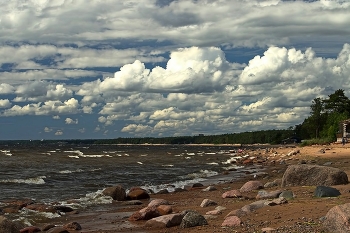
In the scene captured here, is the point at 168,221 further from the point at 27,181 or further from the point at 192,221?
the point at 27,181

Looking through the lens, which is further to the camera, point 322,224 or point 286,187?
point 286,187

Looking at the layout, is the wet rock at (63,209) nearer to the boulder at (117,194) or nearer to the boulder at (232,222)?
the boulder at (117,194)

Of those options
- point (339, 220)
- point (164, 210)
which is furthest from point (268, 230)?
point (164, 210)

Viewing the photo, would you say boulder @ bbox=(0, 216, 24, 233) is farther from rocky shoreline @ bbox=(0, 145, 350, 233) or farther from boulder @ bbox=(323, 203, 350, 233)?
boulder @ bbox=(323, 203, 350, 233)

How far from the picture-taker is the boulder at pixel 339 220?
8.78m

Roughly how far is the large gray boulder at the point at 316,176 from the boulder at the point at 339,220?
8.53 meters

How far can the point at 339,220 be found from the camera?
350 inches

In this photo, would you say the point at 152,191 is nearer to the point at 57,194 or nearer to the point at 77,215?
the point at 57,194

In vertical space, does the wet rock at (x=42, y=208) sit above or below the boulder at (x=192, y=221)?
below

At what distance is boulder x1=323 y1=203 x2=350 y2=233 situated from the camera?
28.8 feet

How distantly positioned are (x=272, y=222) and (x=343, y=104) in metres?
88.0

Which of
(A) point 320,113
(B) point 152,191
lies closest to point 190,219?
(B) point 152,191

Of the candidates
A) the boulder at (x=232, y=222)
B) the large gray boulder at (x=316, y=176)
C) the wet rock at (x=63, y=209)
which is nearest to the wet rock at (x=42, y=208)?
the wet rock at (x=63, y=209)

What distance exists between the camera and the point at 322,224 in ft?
31.7
